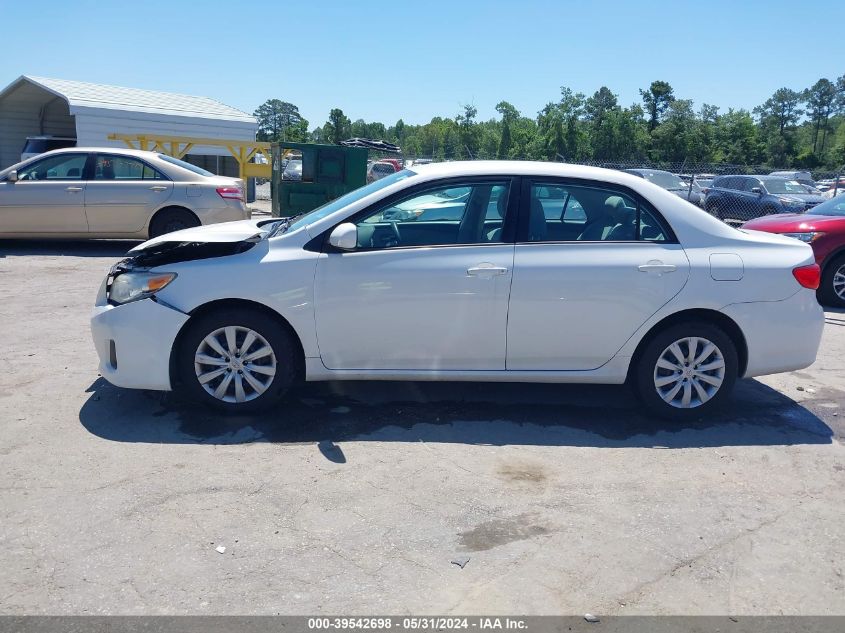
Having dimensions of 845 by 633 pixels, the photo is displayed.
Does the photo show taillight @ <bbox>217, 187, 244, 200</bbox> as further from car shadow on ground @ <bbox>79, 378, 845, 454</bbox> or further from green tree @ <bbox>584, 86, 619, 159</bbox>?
green tree @ <bbox>584, 86, 619, 159</bbox>

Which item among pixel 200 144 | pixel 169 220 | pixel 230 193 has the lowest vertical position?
pixel 169 220

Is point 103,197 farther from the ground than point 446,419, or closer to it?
farther from the ground

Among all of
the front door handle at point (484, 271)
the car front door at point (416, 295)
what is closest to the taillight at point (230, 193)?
the car front door at point (416, 295)

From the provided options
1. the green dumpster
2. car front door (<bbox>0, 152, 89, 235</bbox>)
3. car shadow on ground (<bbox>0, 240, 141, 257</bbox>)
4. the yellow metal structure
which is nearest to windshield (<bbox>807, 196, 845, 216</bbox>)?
the green dumpster

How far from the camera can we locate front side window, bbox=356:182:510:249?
16.5 feet

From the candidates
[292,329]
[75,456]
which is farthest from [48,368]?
[292,329]

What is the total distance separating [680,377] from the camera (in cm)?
515

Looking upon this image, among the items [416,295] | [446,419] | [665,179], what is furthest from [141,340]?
[665,179]

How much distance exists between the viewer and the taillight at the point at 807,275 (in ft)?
16.9

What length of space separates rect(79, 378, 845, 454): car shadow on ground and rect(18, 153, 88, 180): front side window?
696cm

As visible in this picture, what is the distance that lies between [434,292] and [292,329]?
0.95 m

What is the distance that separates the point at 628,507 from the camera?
4.02 metres

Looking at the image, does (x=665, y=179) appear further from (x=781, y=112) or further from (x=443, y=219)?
(x=781, y=112)

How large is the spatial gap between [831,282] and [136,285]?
840 cm
